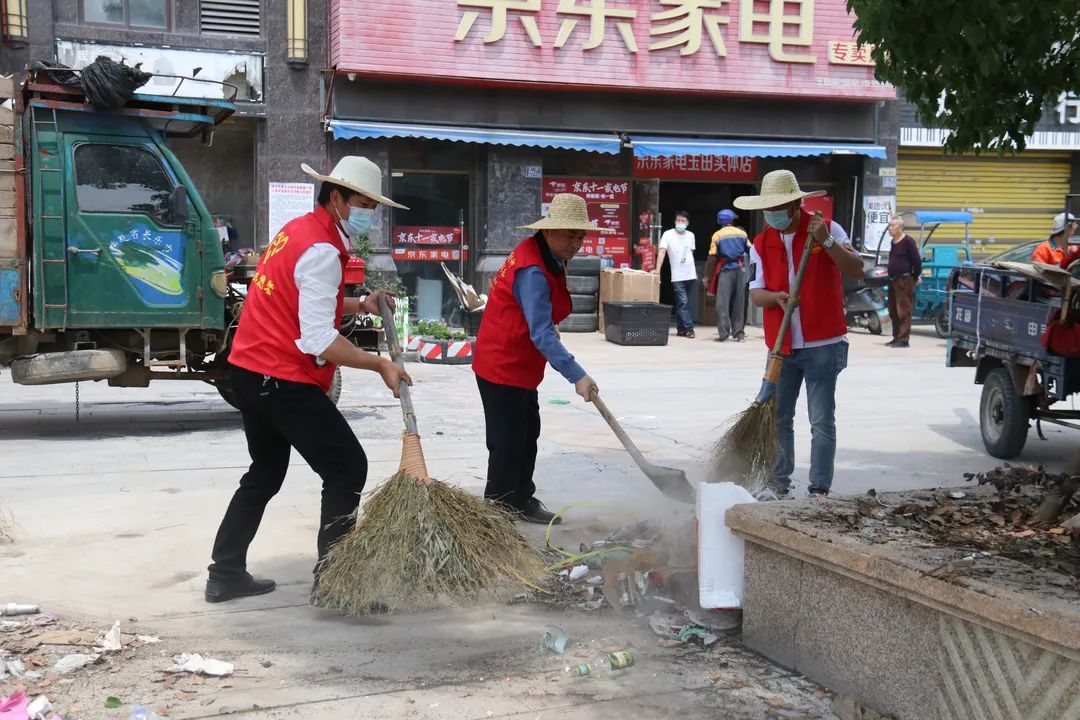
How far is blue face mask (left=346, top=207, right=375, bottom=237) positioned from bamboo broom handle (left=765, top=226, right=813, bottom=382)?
2151 millimetres

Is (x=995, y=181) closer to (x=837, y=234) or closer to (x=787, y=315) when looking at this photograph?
(x=837, y=234)

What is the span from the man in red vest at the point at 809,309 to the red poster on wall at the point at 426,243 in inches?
447

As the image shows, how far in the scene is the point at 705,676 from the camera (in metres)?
3.93

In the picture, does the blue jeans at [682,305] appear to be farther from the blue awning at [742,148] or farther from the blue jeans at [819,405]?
the blue jeans at [819,405]

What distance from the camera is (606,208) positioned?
17812 mm

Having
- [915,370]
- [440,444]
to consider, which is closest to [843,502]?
[440,444]

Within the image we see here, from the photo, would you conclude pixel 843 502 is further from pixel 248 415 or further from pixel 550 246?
pixel 248 415

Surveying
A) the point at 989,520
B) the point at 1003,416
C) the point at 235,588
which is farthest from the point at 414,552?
the point at 1003,416

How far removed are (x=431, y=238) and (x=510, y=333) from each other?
11.7 metres

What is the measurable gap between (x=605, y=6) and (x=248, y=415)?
1345cm

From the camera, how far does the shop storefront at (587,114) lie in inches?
632

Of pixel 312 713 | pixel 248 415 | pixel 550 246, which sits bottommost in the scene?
pixel 312 713

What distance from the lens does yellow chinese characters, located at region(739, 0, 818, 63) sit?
17.3 metres

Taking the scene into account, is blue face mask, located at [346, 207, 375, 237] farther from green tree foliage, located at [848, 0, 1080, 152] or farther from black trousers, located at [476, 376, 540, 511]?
green tree foliage, located at [848, 0, 1080, 152]
